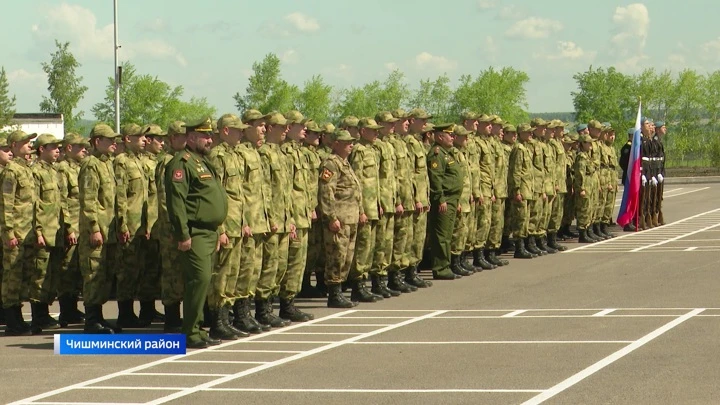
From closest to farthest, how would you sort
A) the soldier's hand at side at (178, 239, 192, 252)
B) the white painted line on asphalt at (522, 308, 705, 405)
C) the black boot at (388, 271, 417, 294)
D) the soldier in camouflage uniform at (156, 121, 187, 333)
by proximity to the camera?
the white painted line on asphalt at (522, 308, 705, 405) → the soldier's hand at side at (178, 239, 192, 252) → the soldier in camouflage uniform at (156, 121, 187, 333) → the black boot at (388, 271, 417, 294)

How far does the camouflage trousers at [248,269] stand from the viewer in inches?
539

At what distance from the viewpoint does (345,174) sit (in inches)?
638

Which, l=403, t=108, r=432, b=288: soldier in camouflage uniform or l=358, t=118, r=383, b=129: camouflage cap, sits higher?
l=358, t=118, r=383, b=129: camouflage cap

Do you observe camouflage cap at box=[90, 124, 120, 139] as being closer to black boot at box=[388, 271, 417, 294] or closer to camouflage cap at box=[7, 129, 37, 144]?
camouflage cap at box=[7, 129, 37, 144]

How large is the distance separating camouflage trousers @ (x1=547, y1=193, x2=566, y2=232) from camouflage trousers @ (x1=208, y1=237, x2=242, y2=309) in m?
11.0

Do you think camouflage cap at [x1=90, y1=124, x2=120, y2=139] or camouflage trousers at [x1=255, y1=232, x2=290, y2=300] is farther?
camouflage cap at [x1=90, y1=124, x2=120, y2=139]

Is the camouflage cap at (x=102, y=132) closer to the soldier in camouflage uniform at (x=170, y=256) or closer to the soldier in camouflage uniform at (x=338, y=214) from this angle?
the soldier in camouflage uniform at (x=170, y=256)

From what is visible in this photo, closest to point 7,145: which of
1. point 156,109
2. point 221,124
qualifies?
point 221,124

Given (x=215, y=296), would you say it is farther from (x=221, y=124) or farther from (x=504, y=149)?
(x=504, y=149)

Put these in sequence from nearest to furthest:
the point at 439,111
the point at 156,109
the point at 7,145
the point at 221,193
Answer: the point at 221,193 < the point at 7,145 < the point at 156,109 < the point at 439,111

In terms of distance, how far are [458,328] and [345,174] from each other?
10.00 feet

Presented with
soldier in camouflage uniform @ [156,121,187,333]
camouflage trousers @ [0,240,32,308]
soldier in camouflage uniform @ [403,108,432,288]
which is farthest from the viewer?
soldier in camouflage uniform @ [403,108,432,288]

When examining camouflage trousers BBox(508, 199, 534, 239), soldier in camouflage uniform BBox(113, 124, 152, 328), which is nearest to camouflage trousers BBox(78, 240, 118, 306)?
soldier in camouflage uniform BBox(113, 124, 152, 328)

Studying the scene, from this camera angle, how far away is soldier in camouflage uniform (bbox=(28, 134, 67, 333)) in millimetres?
14789
